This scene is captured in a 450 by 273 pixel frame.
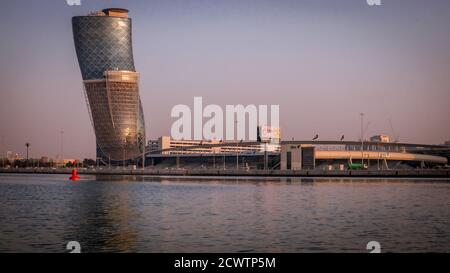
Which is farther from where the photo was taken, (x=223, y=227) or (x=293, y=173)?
(x=293, y=173)

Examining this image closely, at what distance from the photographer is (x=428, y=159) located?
633 feet

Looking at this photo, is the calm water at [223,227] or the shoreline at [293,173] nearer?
the calm water at [223,227]

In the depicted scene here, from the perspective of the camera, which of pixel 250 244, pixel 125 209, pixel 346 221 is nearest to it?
pixel 250 244

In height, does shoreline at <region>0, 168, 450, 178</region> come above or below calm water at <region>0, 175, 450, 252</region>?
below

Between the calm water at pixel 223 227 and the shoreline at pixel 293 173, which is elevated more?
the calm water at pixel 223 227

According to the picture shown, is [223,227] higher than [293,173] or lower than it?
higher

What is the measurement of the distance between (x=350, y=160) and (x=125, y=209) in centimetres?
14293

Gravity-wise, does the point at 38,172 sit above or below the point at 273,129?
below

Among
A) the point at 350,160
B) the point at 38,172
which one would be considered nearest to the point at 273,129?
the point at 350,160

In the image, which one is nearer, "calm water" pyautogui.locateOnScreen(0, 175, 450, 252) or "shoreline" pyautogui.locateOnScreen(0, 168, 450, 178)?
"calm water" pyautogui.locateOnScreen(0, 175, 450, 252)
